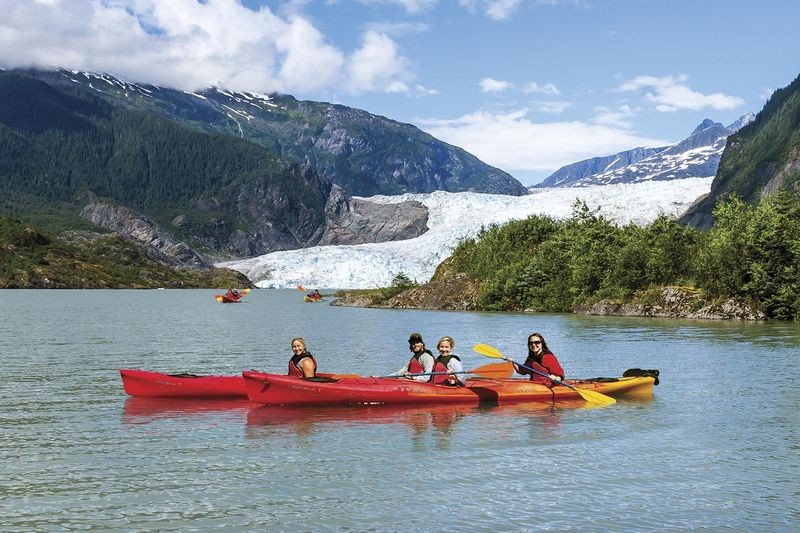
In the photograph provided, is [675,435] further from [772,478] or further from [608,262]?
[608,262]

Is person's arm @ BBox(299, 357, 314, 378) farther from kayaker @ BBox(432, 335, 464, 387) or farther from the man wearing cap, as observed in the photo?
kayaker @ BBox(432, 335, 464, 387)

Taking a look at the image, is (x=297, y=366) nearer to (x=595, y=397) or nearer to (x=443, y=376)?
(x=443, y=376)

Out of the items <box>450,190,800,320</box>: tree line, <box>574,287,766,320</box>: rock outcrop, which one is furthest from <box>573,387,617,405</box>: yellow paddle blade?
<box>574,287,766,320</box>: rock outcrop

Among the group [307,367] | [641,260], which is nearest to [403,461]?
[307,367]

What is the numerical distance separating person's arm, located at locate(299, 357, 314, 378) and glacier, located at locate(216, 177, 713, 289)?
420 ft

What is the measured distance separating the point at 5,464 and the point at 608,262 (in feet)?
228

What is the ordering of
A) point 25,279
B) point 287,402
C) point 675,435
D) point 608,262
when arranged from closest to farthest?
point 675,435, point 287,402, point 608,262, point 25,279

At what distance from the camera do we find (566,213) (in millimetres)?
160500

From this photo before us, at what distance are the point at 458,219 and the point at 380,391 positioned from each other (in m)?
164

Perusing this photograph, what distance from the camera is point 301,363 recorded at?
22.7 metres

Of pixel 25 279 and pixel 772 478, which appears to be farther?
pixel 25 279

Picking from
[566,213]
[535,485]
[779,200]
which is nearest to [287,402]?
[535,485]

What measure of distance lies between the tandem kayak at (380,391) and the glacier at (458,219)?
12745 cm

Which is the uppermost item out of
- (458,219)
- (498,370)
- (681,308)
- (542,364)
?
(458,219)
